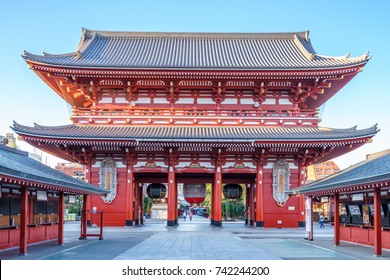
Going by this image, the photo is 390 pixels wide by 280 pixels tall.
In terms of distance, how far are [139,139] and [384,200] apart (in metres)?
16.3

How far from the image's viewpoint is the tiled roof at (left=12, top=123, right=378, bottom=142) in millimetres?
30875

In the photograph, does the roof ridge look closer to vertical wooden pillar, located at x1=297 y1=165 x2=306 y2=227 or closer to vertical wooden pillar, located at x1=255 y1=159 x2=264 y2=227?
vertical wooden pillar, located at x1=255 y1=159 x2=264 y2=227

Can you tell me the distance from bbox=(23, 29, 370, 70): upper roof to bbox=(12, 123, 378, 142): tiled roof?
453 centimetres

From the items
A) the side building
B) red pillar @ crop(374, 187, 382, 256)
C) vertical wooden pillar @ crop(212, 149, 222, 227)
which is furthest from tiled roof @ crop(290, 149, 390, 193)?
vertical wooden pillar @ crop(212, 149, 222, 227)

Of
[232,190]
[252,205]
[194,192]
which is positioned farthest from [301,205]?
[194,192]

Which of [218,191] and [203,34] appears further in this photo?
[203,34]

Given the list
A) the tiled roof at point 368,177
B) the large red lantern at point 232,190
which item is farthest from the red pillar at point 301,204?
the tiled roof at point 368,177

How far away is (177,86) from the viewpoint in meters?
34.5

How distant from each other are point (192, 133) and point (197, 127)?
65.9 inches

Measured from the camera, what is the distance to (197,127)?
34.0m

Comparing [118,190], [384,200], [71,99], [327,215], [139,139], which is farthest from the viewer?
[327,215]

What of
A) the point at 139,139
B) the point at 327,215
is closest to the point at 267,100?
the point at 139,139

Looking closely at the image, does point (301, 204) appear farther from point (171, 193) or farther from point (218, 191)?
point (171, 193)

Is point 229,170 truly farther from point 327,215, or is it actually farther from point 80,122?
point 327,215
